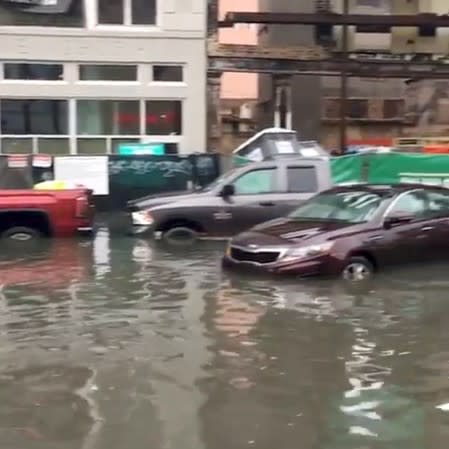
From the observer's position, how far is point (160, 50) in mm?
27719

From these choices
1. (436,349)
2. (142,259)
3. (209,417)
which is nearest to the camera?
(209,417)

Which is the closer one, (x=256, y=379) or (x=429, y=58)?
(x=256, y=379)

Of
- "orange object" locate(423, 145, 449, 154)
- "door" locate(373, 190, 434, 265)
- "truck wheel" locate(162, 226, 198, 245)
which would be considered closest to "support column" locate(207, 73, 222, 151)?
"orange object" locate(423, 145, 449, 154)

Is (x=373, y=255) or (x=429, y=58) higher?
(x=429, y=58)

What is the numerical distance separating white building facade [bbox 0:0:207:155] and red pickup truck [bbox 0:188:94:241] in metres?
9.78

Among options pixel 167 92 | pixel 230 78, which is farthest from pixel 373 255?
pixel 230 78

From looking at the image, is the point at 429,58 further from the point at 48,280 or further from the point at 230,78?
the point at 48,280

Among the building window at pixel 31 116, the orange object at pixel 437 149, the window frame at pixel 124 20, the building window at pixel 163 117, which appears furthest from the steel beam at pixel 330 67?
the building window at pixel 31 116

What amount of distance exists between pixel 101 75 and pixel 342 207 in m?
14.7

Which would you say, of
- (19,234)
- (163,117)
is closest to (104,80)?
(163,117)

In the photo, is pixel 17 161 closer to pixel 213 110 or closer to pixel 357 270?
pixel 213 110

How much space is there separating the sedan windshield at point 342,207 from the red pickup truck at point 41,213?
190 inches

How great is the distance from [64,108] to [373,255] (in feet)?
51.5

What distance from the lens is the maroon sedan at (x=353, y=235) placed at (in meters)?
13.4
